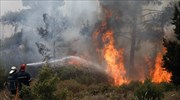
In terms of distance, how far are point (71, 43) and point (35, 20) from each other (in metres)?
3.98

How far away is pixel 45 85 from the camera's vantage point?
Result: 10688 millimetres

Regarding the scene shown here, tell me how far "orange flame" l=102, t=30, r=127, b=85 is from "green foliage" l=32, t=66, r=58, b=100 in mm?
18072

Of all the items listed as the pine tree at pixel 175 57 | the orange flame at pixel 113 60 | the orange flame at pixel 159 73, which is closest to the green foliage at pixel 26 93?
the pine tree at pixel 175 57

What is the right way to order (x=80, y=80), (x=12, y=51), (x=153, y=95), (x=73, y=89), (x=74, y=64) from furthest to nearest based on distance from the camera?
(x=12, y=51)
(x=74, y=64)
(x=80, y=80)
(x=73, y=89)
(x=153, y=95)

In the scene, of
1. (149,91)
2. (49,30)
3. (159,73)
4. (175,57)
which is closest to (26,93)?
(149,91)

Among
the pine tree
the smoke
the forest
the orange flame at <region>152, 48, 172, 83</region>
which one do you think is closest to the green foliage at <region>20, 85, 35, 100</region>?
the pine tree

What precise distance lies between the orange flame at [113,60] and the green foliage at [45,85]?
1807 cm

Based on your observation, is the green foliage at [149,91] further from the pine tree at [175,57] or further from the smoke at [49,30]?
the smoke at [49,30]

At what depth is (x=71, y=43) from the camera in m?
32.7

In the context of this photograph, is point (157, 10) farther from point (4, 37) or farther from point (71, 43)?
point (4, 37)

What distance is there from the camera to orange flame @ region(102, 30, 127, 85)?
29.3 metres

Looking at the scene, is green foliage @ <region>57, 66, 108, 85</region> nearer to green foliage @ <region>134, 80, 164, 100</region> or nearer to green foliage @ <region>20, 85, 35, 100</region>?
green foliage @ <region>134, 80, 164, 100</region>

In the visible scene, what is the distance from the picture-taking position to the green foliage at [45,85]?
10.7 metres

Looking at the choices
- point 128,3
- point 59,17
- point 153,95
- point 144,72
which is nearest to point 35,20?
point 59,17
